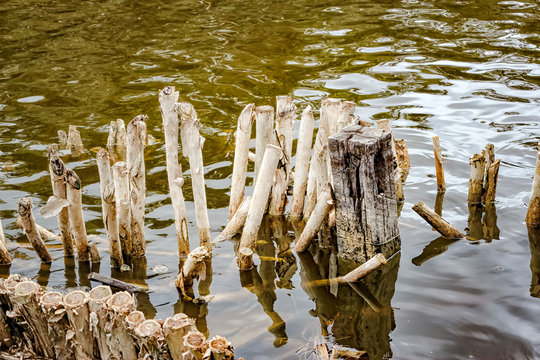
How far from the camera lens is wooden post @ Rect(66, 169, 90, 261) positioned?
5.79 meters

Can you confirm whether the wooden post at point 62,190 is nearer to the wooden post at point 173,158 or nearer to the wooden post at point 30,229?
the wooden post at point 30,229

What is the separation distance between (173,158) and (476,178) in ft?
12.3

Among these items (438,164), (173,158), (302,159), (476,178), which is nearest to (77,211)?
(173,158)

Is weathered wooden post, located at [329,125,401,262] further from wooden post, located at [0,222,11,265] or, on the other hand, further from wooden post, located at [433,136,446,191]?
wooden post, located at [0,222,11,265]

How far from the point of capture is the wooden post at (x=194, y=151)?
19.4ft

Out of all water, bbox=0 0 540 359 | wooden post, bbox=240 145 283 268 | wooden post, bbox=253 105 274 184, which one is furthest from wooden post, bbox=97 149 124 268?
wooden post, bbox=253 105 274 184

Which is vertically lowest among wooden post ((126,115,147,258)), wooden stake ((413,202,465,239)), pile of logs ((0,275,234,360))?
wooden stake ((413,202,465,239))

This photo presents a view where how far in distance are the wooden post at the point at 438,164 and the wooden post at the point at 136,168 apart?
3.64 m

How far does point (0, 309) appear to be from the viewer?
4816 mm

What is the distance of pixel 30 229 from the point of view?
616cm

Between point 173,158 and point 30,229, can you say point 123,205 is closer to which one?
point 173,158

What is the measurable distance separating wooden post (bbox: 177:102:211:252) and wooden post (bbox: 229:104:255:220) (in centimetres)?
78

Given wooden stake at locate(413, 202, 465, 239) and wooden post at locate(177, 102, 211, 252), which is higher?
wooden post at locate(177, 102, 211, 252)

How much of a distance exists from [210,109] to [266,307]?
6.11 meters
